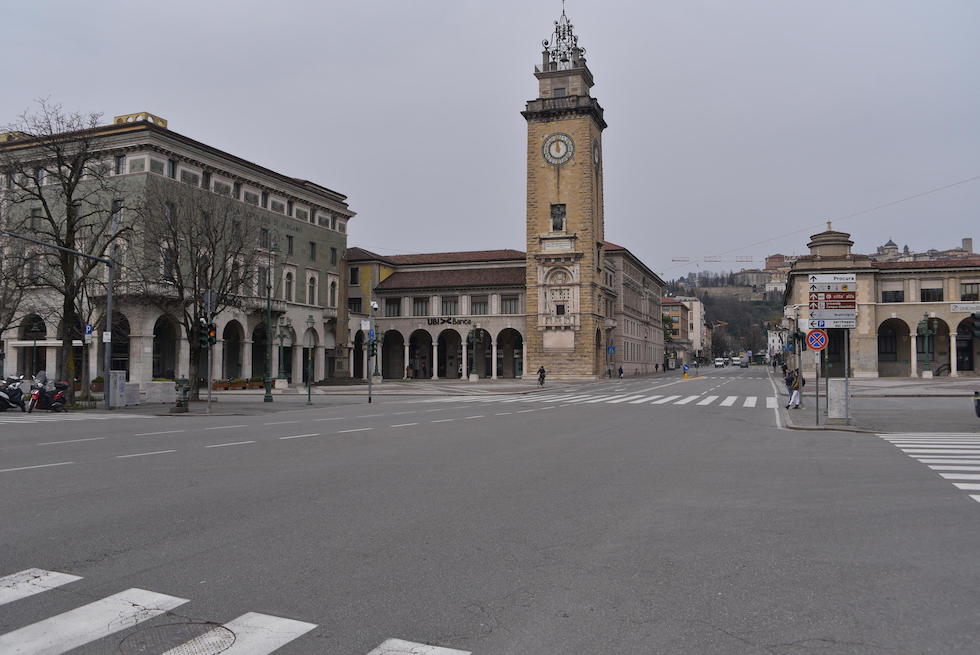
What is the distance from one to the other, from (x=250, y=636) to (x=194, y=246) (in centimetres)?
3390

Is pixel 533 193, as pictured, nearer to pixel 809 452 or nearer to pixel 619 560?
pixel 809 452

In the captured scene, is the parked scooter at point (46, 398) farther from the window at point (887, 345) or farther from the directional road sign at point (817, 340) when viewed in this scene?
the window at point (887, 345)

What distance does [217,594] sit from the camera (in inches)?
203

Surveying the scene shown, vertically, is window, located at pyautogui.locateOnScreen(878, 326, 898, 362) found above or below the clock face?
below

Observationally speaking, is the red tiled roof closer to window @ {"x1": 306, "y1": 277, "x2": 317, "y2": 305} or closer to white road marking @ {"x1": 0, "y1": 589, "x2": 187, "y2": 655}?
window @ {"x1": 306, "y1": 277, "x2": 317, "y2": 305}

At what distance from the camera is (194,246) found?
116 ft

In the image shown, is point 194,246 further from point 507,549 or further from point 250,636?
point 250,636

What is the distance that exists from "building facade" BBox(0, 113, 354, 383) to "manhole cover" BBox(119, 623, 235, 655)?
31.1 meters

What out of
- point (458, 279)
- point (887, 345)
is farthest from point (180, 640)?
point (887, 345)

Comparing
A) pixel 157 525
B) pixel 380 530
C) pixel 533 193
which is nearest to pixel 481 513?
Answer: pixel 380 530

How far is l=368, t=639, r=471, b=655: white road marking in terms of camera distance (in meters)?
4.19

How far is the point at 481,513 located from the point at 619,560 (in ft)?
7.13

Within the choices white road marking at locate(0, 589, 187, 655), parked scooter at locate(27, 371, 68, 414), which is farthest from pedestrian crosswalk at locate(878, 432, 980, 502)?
parked scooter at locate(27, 371, 68, 414)

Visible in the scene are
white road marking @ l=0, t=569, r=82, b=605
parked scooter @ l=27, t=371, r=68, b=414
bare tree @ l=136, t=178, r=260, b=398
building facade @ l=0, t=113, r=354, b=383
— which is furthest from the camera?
building facade @ l=0, t=113, r=354, b=383
